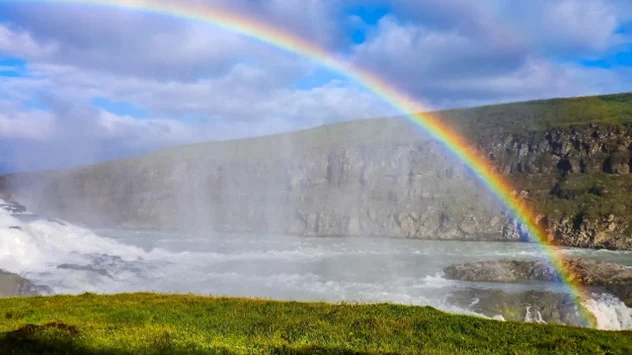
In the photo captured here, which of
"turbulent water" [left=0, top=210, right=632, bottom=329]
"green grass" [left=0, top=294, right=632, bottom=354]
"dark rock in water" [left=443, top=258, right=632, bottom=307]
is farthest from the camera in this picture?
"dark rock in water" [left=443, top=258, right=632, bottom=307]

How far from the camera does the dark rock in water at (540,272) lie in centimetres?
5322

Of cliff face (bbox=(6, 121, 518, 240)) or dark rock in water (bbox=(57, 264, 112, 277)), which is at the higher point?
cliff face (bbox=(6, 121, 518, 240))

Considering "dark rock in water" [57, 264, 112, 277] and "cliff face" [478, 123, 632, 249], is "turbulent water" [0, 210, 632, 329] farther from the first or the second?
"cliff face" [478, 123, 632, 249]

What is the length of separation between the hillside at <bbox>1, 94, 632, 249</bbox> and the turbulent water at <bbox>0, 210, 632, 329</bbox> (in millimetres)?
19713

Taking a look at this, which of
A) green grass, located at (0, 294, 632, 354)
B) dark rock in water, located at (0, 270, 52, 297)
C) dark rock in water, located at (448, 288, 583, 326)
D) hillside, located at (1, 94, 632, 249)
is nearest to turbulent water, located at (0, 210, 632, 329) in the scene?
dark rock in water, located at (448, 288, 583, 326)

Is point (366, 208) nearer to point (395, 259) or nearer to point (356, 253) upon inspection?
point (356, 253)

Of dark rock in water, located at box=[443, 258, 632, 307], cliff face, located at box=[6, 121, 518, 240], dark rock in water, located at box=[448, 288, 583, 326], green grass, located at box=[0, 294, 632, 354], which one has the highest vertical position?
cliff face, located at box=[6, 121, 518, 240]

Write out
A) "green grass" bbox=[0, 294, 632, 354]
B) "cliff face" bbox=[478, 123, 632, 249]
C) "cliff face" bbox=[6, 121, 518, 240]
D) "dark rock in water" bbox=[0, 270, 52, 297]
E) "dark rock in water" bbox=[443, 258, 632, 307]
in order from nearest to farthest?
"green grass" bbox=[0, 294, 632, 354] < "dark rock in water" bbox=[0, 270, 52, 297] < "dark rock in water" bbox=[443, 258, 632, 307] < "cliff face" bbox=[478, 123, 632, 249] < "cliff face" bbox=[6, 121, 518, 240]

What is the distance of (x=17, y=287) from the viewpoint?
4291 cm

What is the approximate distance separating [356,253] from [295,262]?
15.3 m

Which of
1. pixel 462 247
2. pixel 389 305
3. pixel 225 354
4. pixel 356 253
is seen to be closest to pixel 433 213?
pixel 462 247

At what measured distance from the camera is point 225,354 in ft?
44.4

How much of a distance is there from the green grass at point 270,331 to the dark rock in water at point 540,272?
3720 centimetres

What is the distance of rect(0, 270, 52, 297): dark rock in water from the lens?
138 feet
